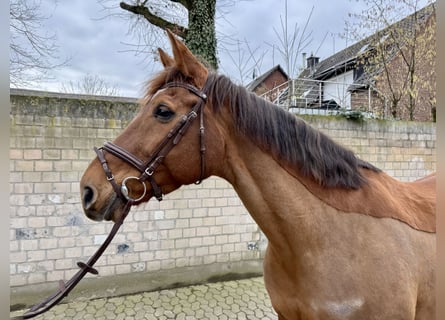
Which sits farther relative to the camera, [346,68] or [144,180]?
[346,68]

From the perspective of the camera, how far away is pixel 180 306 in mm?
3377

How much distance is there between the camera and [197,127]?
128 cm

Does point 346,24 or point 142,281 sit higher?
point 346,24

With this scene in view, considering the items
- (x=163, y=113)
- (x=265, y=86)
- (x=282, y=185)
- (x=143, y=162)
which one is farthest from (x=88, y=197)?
(x=265, y=86)

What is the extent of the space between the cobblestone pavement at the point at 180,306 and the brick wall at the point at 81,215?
1.04 feet

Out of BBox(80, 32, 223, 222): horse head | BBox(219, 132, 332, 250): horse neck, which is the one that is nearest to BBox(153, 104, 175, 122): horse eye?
BBox(80, 32, 223, 222): horse head

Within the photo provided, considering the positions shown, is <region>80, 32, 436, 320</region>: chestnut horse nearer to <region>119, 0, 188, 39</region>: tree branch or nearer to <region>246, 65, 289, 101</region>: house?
<region>246, 65, 289, 101</region>: house

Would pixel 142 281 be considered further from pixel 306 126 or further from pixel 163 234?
pixel 306 126

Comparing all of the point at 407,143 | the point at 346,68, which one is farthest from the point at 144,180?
the point at 346,68

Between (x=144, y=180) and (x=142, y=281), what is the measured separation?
2.85 meters

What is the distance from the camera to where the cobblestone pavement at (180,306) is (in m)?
3.18

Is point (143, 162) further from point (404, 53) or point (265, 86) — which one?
point (404, 53)

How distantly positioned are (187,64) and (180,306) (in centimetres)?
293

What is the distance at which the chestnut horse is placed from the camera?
4.14 feet
